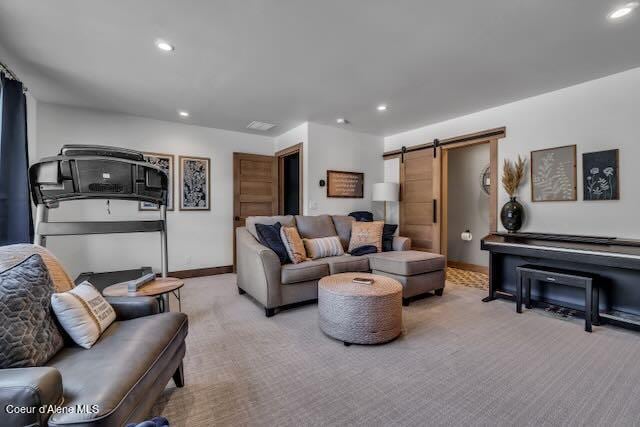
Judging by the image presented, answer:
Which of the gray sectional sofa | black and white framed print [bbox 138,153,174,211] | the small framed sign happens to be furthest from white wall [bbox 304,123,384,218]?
black and white framed print [bbox 138,153,174,211]

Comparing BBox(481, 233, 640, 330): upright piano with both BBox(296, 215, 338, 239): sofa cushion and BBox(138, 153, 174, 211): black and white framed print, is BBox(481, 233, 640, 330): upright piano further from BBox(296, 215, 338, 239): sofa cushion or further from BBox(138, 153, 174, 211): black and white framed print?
BBox(138, 153, 174, 211): black and white framed print

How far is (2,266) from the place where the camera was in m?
1.33

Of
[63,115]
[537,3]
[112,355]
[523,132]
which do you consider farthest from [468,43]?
[63,115]

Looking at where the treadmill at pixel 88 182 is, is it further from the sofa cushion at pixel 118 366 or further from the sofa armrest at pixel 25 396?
the sofa armrest at pixel 25 396

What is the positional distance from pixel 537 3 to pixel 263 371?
306 centimetres

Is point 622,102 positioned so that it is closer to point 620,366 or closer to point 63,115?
point 620,366

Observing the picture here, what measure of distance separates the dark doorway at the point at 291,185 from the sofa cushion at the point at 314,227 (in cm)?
171

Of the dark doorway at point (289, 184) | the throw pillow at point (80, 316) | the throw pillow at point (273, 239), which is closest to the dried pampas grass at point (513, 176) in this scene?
the throw pillow at point (273, 239)

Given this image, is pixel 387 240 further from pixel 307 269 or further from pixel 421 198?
pixel 307 269

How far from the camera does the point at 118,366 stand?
1194mm

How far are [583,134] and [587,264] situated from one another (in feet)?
4.58

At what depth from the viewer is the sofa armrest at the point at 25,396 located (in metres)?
0.88

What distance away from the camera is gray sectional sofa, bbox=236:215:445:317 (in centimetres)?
300

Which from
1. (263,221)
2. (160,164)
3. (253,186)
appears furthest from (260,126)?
(263,221)
